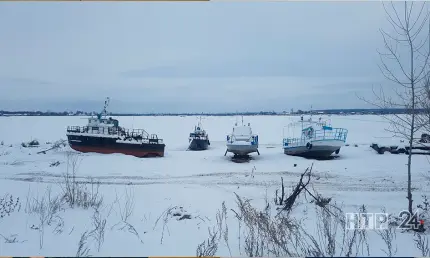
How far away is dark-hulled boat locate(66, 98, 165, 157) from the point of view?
22453 millimetres

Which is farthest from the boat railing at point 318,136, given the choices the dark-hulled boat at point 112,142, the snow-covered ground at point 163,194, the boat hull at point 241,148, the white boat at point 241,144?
the dark-hulled boat at point 112,142

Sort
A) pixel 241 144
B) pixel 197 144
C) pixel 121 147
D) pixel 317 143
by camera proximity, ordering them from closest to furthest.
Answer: pixel 317 143 → pixel 241 144 → pixel 121 147 → pixel 197 144

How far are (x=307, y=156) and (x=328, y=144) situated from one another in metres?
1.74

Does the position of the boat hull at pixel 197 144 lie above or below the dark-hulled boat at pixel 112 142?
below

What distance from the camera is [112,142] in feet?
74.0

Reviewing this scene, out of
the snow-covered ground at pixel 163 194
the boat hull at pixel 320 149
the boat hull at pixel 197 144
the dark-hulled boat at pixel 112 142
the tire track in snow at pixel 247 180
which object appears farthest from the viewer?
the boat hull at pixel 197 144

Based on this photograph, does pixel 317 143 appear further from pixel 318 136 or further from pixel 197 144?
pixel 197 144

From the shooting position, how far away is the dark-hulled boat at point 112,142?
22.5 metres

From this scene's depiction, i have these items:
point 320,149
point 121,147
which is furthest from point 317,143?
point 121,147

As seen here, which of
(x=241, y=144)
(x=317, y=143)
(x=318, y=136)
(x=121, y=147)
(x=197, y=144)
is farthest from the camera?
(x=197, y=144)

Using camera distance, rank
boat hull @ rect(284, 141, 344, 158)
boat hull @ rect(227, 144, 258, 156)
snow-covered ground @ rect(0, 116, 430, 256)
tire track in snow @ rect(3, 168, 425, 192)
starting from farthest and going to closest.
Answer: boat hull @ rect(227, 144, 258, 156), boat hull @ rect(284, 141, 344, 158), tire track in snow @ rect(3, 168, 425, 192), snow-covered ground @ rect(0, 116, 430, 256)

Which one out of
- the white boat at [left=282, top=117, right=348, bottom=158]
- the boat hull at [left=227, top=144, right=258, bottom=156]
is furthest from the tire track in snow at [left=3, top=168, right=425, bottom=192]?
the white boat at [left=282, top=117, right=348, bottom=158]

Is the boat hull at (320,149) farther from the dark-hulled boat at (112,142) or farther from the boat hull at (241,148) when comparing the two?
the dark-hulled boat at (112,142)

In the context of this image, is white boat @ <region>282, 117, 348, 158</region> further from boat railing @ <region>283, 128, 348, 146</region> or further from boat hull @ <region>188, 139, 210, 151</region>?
boat hull @ <region>188, 139, 210, 151</region>
